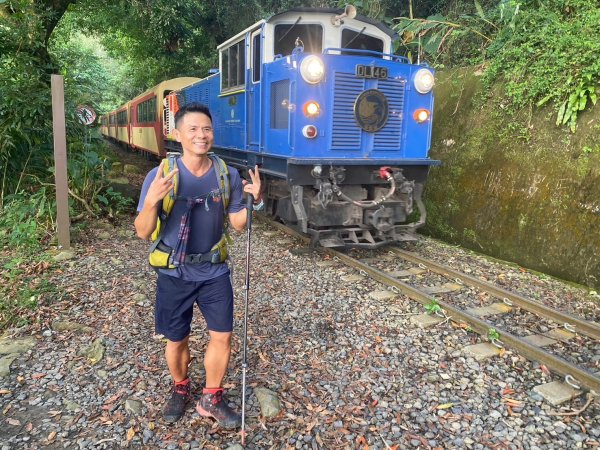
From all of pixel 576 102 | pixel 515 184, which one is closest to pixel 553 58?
pixel 576 102

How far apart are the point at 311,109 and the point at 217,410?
3.94 meters

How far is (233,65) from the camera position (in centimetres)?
755

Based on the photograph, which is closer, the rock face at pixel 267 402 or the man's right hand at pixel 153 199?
the man's right hand at pixel 153 199

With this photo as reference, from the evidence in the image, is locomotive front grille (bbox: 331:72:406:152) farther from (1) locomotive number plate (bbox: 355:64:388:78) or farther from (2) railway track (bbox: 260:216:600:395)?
(2) railway track (bbox: 260:216:600:395)

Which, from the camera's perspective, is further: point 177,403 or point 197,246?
point 177,403

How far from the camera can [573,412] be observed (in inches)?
120

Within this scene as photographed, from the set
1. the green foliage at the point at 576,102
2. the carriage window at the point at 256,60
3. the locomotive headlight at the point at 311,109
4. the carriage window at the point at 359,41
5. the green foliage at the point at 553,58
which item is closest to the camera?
the locomotive headlight at the point at 311,109

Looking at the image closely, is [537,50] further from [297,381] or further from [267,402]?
[267,402]

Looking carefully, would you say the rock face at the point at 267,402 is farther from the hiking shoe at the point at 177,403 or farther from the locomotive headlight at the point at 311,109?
the locomotive headlight at the point at 311,109

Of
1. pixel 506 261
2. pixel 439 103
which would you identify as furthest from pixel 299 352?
pixel 439 103

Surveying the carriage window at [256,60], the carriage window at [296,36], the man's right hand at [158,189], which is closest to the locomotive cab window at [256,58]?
the carriage window at [256,60]

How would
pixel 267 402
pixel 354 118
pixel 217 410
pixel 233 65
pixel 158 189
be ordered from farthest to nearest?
pixel 233 65 < pixel 354 118 < pixel 267 402 < pixel 217 410 < pixel 158 189

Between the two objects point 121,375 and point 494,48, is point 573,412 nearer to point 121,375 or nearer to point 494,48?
point 121,375

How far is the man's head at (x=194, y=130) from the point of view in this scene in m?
2.52
